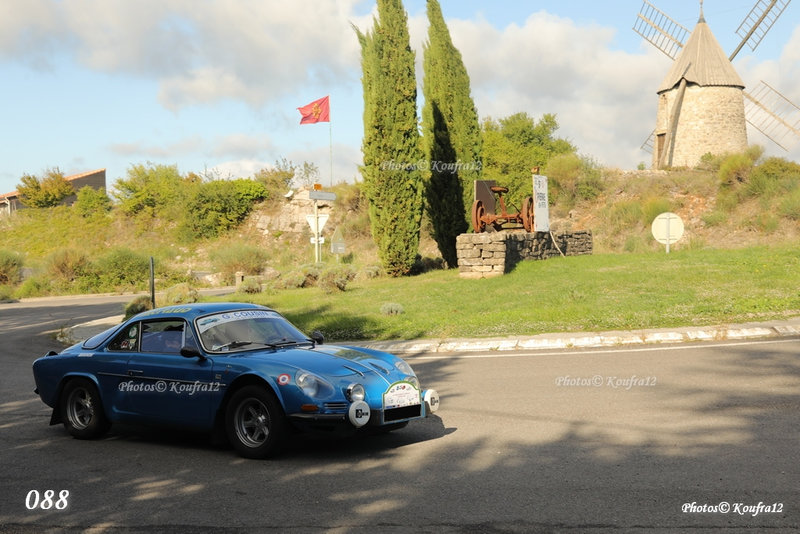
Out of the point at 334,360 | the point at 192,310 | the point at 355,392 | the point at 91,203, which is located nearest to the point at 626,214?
the point at 192,310

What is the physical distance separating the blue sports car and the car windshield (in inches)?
0.5

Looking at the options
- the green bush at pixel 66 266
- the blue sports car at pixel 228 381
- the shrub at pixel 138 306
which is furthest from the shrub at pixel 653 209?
the blue sports car at pixel 228 381

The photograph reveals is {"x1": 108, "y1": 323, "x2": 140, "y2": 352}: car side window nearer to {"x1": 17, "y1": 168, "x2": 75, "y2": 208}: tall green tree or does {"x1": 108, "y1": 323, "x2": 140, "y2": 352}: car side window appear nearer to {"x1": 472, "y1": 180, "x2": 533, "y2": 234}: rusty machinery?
{"x1": 472, "y1": 180, "x2": 533, "y2": 234}: rusty machinery

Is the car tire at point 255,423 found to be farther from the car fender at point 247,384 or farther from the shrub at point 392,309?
the shrub at point 392,309

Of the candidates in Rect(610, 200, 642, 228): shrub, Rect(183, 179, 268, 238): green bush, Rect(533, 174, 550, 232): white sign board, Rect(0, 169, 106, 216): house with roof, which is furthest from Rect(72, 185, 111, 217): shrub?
Rect(533, 174, 550, 232): white sign board

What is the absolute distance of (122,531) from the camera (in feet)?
16.8

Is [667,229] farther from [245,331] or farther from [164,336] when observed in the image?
[164,336]

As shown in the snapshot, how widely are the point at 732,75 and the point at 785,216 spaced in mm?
14750

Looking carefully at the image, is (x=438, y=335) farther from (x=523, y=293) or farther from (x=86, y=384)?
(x=86, y=384)

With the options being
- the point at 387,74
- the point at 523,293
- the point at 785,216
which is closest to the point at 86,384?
the point at 523,293

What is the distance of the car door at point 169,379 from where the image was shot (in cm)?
742

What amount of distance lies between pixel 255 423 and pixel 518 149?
145ft

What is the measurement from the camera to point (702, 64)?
Result: 47531 millimetres

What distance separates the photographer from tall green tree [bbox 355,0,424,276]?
26891mm
